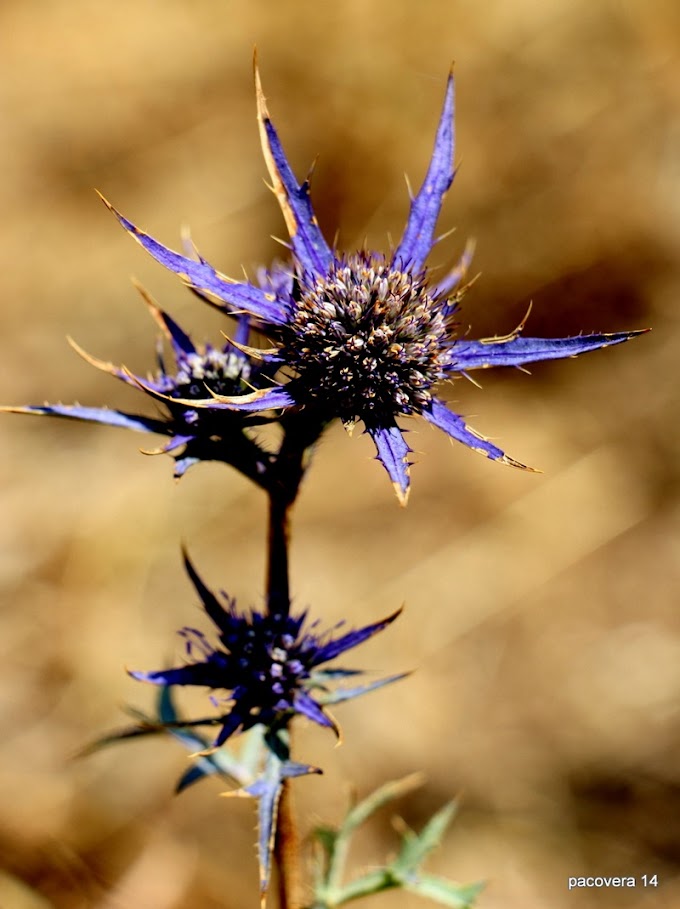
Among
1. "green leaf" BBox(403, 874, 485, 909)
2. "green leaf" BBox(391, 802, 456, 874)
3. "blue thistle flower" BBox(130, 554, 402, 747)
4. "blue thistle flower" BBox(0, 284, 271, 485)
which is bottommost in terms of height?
"green leaf" BBox(403, 874, 485, 909)

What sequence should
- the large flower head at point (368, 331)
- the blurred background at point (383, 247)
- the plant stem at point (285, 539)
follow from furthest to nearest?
the blurred background at point (383, 247), the plant stem at point (285, 539), the large flower head at point (368, 331)

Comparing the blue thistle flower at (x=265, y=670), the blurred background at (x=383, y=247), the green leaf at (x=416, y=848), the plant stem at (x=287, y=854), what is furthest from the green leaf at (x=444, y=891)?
the blurred background at (x=383, y=247)

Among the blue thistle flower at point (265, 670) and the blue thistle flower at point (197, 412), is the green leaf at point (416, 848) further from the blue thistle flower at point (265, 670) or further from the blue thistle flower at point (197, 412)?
the blue thistle flower at point (197, 412)

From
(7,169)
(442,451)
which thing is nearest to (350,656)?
(442,451)

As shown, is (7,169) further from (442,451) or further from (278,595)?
(278,595)

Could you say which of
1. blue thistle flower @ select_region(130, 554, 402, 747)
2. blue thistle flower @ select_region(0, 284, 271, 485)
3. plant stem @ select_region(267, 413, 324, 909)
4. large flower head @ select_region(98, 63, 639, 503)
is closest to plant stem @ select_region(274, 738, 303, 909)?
plant stem @ select_region(267, 413, 324, 909)

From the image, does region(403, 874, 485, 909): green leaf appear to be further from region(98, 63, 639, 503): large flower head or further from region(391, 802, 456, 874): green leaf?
region(98, 63, 639, 503): large flower head
